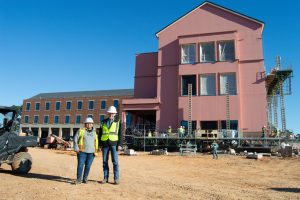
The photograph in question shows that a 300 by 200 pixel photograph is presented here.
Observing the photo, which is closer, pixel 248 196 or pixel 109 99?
pixel 248 196

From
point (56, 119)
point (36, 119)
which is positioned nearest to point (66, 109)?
point (56, 119)

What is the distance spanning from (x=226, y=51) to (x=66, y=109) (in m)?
44.0

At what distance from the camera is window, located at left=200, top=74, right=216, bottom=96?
29.1 meters

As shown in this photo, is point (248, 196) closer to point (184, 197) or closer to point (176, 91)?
point (184, 197)

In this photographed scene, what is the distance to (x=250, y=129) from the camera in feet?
89.4

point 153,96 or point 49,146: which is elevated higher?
point 153,96

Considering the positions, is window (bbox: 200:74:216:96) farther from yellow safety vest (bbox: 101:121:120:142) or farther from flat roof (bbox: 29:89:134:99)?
flat roof (bbox: 29:89:134:99)

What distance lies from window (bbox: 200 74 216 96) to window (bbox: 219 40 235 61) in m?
2.13

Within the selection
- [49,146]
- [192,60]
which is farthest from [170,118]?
[49,146]

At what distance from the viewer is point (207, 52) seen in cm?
3028

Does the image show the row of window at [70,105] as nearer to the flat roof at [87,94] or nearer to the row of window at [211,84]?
the flat roof at [87,94]

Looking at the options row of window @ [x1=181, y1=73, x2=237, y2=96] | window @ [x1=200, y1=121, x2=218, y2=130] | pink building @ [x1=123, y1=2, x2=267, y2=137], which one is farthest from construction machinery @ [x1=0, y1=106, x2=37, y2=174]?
row of window @ [x1=181, y1=73, x2=237, y2=96]

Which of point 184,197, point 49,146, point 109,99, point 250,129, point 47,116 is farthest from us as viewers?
point 47,116

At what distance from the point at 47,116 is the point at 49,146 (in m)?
28.5
